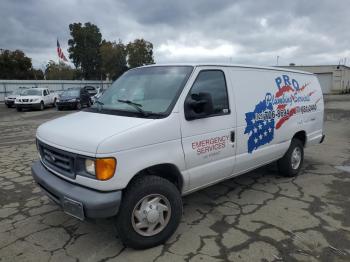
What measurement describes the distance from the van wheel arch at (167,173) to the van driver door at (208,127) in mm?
136

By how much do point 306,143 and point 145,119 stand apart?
12.9 ft

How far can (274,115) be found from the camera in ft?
16.7

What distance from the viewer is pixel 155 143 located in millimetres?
3387

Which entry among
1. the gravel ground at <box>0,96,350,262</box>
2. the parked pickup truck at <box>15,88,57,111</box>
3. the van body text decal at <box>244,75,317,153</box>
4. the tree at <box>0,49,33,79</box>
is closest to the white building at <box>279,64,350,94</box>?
the parked pickup truck at <box>15,88,57,111</box>

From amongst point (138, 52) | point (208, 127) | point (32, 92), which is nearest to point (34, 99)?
point (32, 92)

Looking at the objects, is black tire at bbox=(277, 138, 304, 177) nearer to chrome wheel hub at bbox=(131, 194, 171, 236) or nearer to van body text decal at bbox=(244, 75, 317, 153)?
van body text decal at bbox=(244, 75, 317, 153)

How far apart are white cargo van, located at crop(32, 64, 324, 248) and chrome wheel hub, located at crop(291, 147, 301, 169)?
1.02 meters

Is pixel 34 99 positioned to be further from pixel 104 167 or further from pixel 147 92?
pixel 104 167

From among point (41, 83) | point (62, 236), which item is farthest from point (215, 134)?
point (41, 83)

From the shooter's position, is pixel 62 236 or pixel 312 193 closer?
pixel 62 236

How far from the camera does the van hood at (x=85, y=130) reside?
3.14 m

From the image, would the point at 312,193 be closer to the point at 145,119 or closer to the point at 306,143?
the point at 306,143

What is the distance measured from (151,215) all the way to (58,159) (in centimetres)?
120

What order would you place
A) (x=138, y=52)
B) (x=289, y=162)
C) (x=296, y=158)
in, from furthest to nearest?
(x=138, y=52)
(x=296, y=158)
(x=289, y=162)
